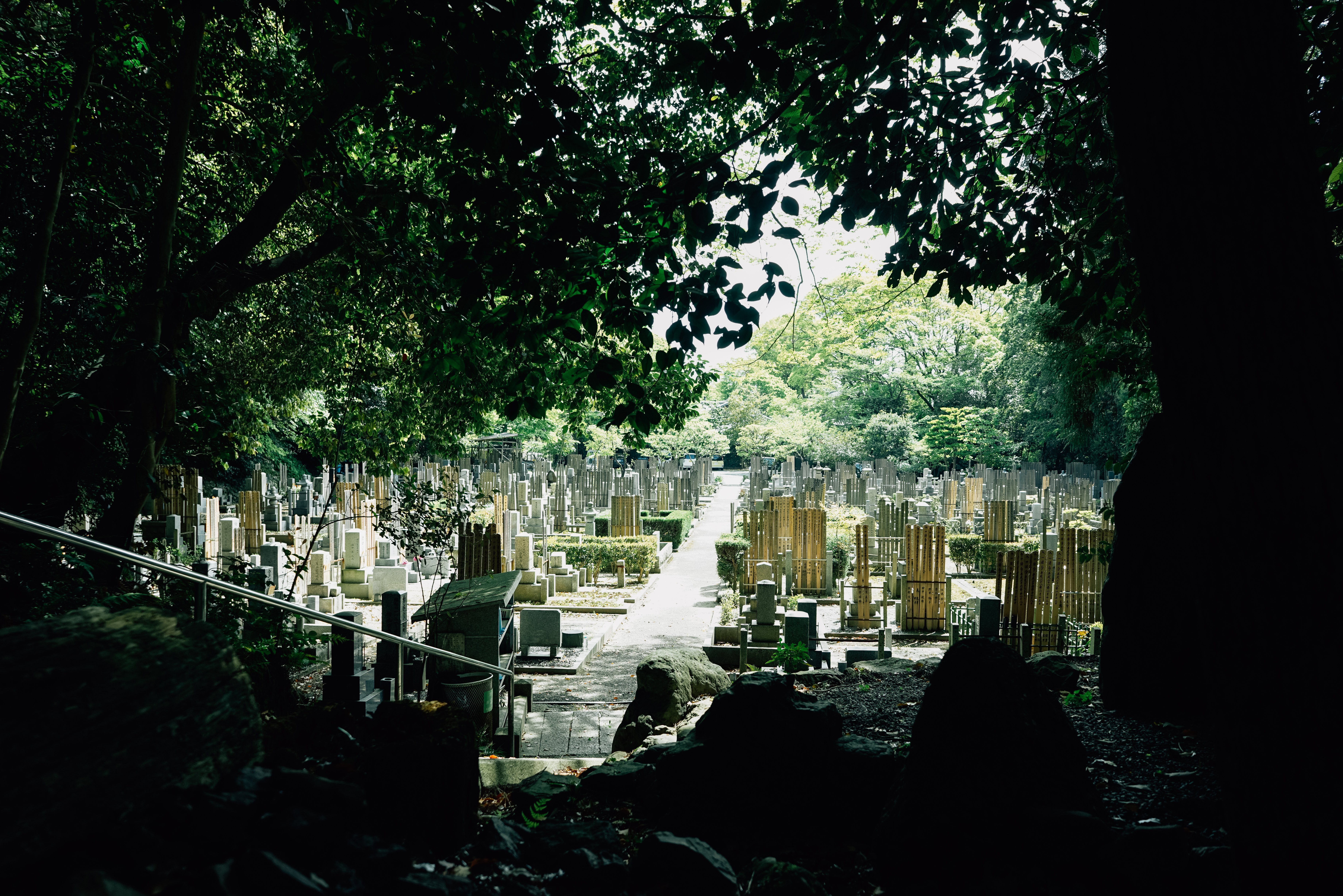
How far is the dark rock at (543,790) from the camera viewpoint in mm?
4285

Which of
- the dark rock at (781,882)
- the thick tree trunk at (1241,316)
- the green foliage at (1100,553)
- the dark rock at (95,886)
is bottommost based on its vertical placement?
the dark rock at (781,882)

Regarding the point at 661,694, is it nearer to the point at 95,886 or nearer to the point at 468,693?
the point at 468,693

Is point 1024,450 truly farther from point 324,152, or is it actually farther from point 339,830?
point 339,830

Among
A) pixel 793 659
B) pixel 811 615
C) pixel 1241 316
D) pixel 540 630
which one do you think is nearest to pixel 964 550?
pixel 811 615

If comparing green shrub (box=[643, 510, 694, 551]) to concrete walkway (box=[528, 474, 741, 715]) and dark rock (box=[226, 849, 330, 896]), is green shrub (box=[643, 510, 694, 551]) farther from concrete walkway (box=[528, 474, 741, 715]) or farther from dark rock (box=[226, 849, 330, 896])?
dark rock (box=[226, 849, 330, 896])

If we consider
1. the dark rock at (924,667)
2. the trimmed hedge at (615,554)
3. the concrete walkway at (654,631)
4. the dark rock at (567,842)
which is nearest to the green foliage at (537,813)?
the dark rock at (567,842)

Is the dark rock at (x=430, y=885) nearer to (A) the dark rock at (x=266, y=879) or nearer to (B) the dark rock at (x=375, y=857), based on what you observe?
(B) the dark rock at (x=375, y=857)

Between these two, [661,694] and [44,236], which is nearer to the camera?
[44,236]

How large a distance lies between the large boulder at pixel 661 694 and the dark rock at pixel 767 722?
2.89 meters

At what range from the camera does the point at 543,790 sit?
4.46 metres

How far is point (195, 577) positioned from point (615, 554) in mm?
13114

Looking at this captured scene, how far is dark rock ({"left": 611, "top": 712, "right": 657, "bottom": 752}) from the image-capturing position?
22.2 ft

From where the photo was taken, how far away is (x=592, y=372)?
15.0 ft

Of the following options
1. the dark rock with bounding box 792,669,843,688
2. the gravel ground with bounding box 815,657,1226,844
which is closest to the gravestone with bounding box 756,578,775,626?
the dark rock with bounding box 792,669,843,688
